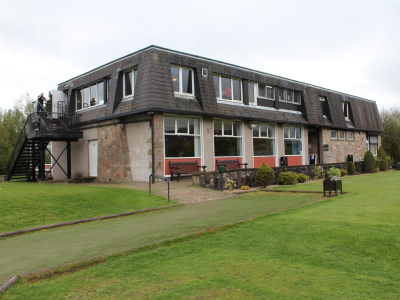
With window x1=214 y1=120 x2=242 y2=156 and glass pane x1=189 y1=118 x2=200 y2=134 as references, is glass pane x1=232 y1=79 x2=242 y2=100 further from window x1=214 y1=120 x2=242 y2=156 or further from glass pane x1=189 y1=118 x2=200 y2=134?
glass pane x1=189 y1=118 x2=200 y2=134

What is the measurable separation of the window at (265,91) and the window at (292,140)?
2.66 metres

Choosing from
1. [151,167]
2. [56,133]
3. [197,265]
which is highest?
[56,133]

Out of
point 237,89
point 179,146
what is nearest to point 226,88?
point 237,89

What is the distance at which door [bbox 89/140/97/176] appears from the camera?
827 inches

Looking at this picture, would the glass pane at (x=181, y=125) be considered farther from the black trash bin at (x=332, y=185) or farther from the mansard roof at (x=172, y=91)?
the black trash bin at (x=332, y=185)

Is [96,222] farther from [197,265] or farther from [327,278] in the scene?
[327,278]

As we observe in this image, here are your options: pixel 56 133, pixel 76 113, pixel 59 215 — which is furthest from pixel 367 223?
pixel 76 113

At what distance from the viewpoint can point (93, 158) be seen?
21.2 metres

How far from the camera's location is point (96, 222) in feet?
30.8

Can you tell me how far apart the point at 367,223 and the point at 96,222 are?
6426 mm

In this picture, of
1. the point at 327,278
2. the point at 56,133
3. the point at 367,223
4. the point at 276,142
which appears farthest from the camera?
the point at 276,142

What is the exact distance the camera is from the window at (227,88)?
830 inches

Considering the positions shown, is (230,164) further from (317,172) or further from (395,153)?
(395,153)

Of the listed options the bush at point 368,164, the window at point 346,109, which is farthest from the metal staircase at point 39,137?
the window at point 346,109
